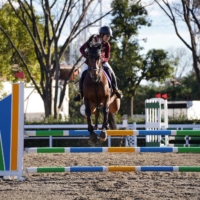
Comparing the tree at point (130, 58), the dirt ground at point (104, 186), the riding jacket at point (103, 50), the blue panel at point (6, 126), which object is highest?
the tree at point (130, 58)

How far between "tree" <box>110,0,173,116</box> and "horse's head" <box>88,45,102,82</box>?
1806 centimetres

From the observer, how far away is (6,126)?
820cm

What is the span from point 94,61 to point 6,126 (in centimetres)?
165

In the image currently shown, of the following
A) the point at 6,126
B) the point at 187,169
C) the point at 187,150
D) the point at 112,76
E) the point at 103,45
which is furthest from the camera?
the point at 112,76

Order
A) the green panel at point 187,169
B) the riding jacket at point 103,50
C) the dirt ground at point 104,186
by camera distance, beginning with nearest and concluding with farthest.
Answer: the dirt ground at point 104,186 → the green panel at point 187,169 → the riding jacket at point 103,50

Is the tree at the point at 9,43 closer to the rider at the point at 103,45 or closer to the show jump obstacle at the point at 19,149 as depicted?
the rider at the point at 103,45

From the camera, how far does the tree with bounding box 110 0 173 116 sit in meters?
27.2

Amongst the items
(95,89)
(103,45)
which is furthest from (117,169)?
(103,45)

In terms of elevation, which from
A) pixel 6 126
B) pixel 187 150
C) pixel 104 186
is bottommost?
pixel 104 186

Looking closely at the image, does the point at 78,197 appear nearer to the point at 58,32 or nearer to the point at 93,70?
the point at 93,70

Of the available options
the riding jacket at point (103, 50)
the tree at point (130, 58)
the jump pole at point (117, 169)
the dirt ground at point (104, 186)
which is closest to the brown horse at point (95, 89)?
the riding jacket at point (103, 50)

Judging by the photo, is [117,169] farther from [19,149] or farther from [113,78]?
[113,78]

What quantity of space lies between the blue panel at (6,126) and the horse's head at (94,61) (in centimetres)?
134

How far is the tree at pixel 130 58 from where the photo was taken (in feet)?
89.1
